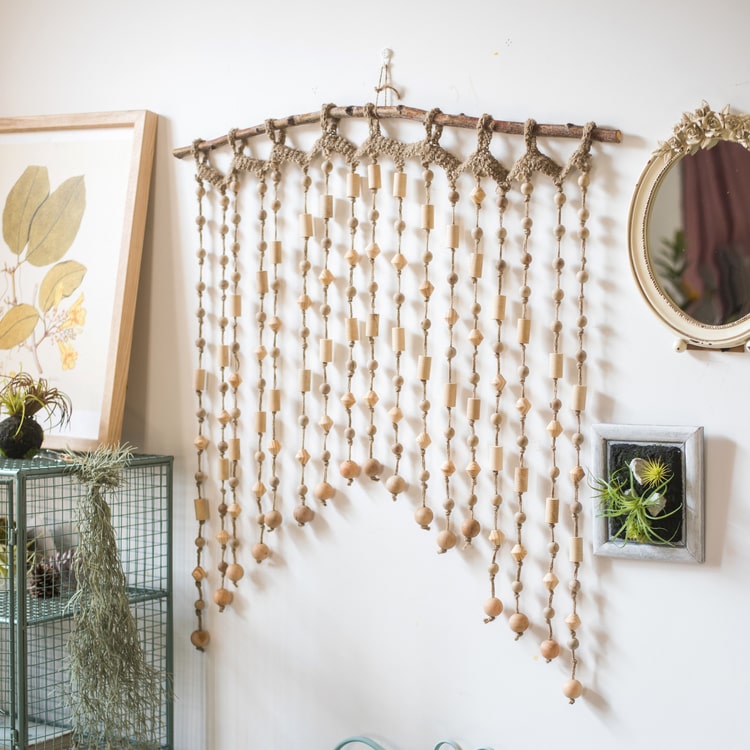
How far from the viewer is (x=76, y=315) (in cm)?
245

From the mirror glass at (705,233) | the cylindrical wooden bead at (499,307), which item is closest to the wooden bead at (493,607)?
the cylindrical wooden bead at (499,307)

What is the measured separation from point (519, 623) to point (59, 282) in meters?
1.45

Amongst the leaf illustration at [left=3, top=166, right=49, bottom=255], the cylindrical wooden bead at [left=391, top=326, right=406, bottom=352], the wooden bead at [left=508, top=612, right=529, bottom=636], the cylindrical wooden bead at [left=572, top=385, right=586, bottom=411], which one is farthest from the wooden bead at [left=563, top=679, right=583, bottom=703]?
the leaf illustration at [left=3, top=166, right=49, bottom=255]

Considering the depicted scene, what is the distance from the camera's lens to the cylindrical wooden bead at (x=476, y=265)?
6.61 ft

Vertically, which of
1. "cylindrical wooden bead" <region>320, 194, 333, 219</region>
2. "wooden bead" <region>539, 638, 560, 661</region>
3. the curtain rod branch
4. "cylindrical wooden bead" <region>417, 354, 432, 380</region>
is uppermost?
the curtain rod branch

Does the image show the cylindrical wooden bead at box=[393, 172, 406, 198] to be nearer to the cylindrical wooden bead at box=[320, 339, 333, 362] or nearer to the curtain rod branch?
the curtain rod branch

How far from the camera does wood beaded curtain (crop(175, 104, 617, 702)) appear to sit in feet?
6.49

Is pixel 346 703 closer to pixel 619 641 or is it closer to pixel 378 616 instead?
pixel 378 616

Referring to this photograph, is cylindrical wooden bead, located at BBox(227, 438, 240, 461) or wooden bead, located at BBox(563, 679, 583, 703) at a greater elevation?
cylindrical wooden bead, located at BBox(227, 438, 240, 461)

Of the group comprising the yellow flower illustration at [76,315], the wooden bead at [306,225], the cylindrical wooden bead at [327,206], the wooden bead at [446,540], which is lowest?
the wooden bead at [446,540]

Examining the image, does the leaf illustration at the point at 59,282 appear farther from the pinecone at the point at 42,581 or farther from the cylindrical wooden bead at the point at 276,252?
the pinecone at the point at 42,581

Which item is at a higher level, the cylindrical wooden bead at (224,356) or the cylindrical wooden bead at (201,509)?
the cylindrical wooden bead at (224,356)

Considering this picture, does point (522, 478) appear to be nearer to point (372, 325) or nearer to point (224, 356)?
point (372, 325)

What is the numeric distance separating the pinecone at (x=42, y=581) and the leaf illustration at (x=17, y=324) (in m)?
0.64
